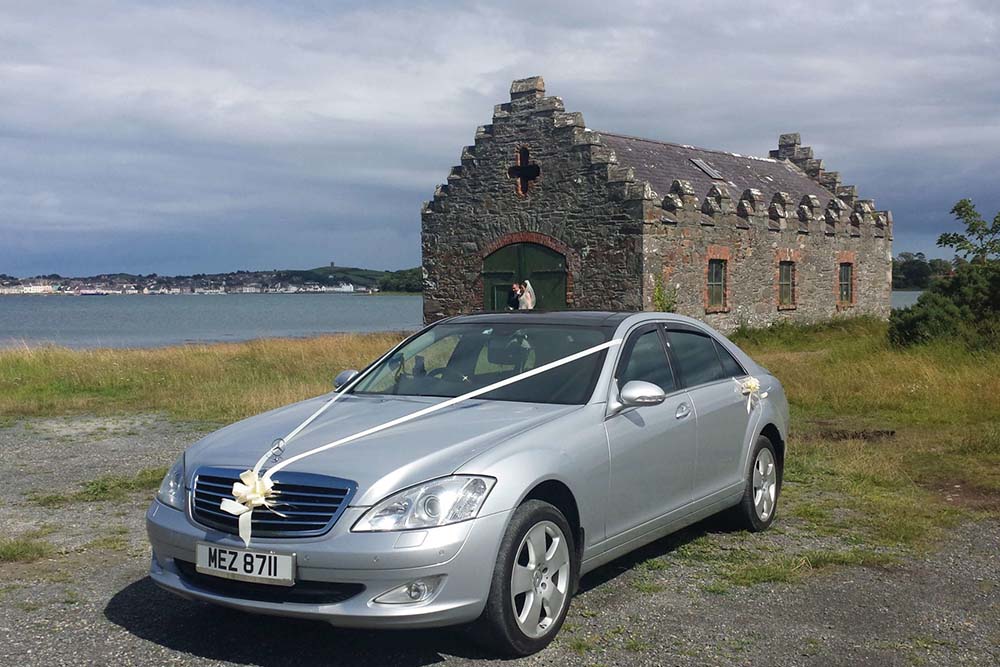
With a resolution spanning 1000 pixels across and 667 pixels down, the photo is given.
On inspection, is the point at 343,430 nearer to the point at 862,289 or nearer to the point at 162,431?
the point at 162,431

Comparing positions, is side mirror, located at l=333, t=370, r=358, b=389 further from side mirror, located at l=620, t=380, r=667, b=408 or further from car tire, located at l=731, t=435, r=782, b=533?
car tire, located at l=731, t=435, r=782, b=533

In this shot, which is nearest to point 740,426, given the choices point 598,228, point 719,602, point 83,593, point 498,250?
point 719,602

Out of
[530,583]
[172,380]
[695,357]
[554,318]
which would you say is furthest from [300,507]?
[172,380]

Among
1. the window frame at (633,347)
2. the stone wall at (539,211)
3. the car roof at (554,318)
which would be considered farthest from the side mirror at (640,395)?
the stone wall at (539,211)

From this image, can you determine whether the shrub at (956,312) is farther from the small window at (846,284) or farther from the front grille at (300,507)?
the front grille at (300,507)

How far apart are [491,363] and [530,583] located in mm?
1834

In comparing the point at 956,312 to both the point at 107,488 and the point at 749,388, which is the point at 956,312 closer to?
the point at 749,388

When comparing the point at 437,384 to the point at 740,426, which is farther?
the point at 740,426

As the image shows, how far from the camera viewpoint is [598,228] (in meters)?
26.4

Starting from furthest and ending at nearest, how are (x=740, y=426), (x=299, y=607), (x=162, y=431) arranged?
(x=162, y=431) → (x=740, y=426) → (x=299, y=607)

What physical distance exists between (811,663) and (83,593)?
4.06m

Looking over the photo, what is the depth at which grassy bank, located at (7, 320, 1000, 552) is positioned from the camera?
8602mm

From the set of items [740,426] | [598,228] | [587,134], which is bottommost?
[740,426]

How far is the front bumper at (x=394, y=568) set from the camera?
4609 millimetres
